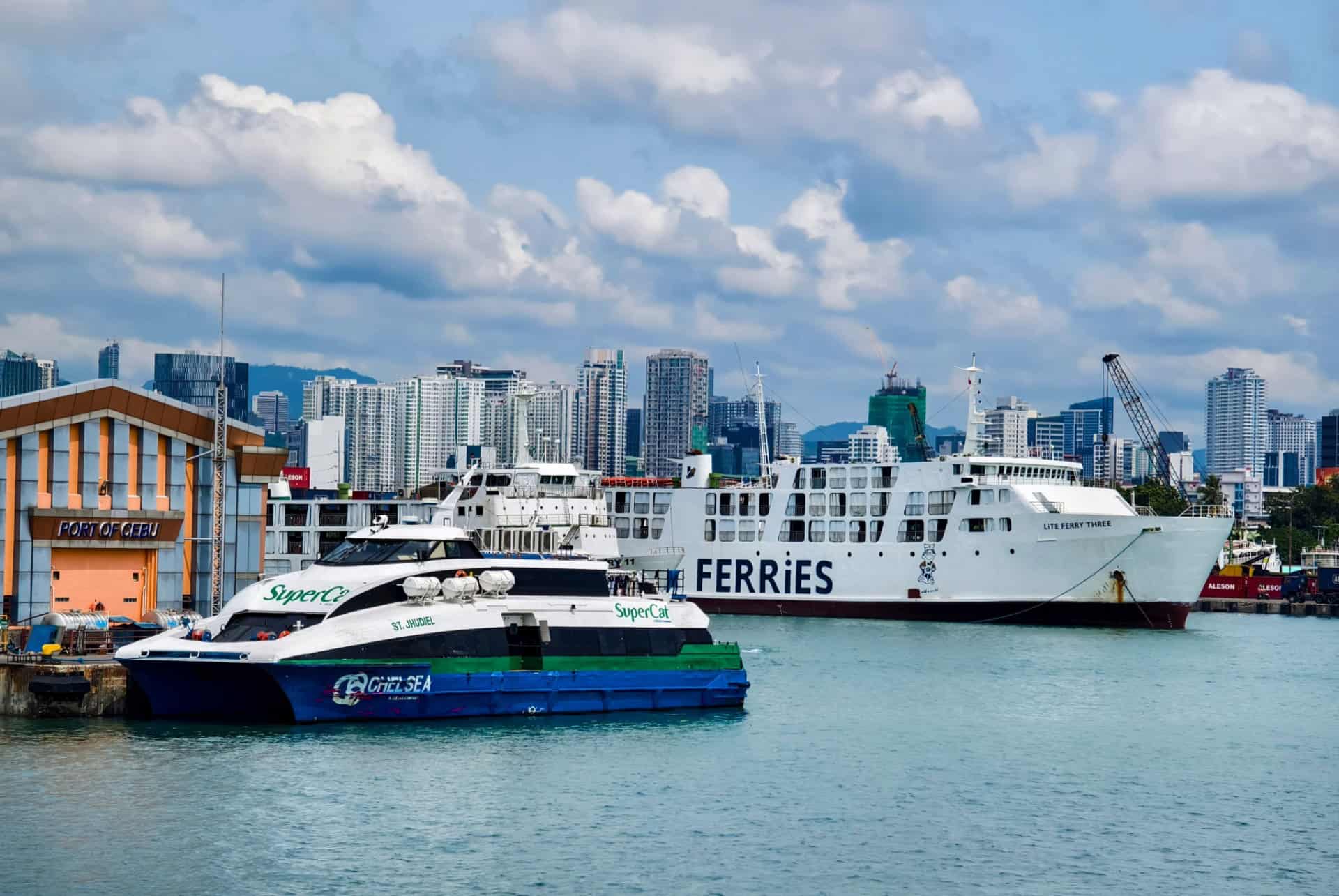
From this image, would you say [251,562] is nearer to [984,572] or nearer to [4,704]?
[4,704]

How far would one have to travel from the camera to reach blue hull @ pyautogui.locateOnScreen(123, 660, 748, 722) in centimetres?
3722

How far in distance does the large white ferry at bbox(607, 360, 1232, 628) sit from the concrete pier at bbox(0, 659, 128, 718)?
152ft

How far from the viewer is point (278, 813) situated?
99.0 ft

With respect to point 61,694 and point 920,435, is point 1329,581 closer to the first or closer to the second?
point 920,435

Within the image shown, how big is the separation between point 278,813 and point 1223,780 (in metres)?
20.7

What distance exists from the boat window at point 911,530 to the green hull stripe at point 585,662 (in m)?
39.9

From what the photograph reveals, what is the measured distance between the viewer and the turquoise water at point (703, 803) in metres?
27.5

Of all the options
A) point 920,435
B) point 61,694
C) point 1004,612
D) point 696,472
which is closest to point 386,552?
point 61,694

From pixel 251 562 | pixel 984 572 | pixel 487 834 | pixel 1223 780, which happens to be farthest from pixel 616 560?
pixel 487 834

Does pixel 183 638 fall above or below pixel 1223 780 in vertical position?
above

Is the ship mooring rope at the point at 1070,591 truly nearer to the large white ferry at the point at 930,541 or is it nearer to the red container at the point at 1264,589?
the large white ferry at the point at 930,541

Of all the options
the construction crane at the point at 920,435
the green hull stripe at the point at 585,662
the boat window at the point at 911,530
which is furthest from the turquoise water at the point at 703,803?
the construction crane at the point at 920,435

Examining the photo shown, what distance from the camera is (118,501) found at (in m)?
45.5

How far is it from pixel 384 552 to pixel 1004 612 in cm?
4785
